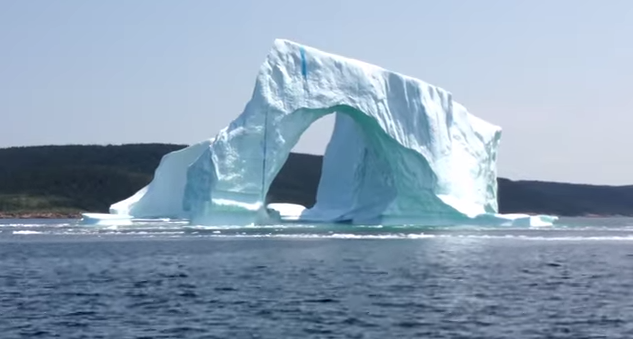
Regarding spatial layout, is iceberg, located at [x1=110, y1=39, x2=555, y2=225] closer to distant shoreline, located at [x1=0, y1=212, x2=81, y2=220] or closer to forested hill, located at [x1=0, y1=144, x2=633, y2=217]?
distant shoreline, located at [x1=0, y1=212, x2=81, y2=220]

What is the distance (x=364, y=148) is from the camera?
40.9m

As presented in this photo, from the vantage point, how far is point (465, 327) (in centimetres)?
1460

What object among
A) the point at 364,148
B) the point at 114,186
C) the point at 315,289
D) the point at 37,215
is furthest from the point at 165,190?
the point at 114,186

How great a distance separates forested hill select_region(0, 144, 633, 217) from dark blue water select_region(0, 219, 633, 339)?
51238mm

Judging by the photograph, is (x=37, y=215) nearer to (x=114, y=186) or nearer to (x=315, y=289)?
(x=114, y=186)

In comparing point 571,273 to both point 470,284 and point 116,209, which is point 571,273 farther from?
point 116,209

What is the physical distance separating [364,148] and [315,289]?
22.3 m

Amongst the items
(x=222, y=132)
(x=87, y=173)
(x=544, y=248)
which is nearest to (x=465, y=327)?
(x=544, y=248)

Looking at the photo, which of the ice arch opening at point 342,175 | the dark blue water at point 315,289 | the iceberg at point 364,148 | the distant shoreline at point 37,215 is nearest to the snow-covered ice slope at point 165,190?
the iceberg at point 364,148

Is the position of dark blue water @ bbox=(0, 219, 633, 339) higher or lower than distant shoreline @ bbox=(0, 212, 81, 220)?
lower

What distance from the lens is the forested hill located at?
3324 inches

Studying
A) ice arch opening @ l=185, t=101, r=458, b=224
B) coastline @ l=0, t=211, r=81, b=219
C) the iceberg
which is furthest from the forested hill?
the iceberg

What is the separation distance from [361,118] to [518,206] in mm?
61305

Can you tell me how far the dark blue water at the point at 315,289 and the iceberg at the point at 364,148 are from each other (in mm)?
3715
